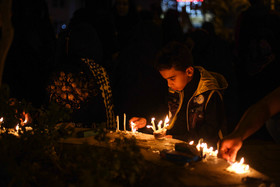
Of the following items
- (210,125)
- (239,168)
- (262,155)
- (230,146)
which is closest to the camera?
(239,168)

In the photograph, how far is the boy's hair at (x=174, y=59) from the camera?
11.5 feet

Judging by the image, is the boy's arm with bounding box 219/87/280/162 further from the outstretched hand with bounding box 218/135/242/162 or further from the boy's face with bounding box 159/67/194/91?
the boy's face with bounding box 159/67/194/91

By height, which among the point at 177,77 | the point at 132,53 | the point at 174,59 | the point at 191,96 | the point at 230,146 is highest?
the point at 132,53

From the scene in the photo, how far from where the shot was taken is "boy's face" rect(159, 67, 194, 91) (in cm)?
355

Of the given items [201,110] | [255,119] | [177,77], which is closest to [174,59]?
[177,77]

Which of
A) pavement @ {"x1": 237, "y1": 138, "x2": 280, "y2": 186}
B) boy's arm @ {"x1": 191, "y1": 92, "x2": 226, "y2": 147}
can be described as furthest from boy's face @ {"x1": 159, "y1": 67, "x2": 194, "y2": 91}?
pavement @ {"x1": 237, "y1": 138, "x2": 280, "y2": 186}

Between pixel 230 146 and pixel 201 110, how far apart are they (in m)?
1.15

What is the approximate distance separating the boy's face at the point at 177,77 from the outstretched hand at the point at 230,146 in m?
1.30

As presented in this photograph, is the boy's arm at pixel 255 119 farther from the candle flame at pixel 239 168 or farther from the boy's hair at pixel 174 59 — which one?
the boy's hair at pixel 174 59

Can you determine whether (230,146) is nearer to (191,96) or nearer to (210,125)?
(210,125)

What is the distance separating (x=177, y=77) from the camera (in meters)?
3.60

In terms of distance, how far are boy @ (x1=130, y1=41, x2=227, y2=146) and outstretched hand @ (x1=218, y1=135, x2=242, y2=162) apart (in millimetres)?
982

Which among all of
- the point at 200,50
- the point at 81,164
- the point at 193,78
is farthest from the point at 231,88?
the point at 81,164

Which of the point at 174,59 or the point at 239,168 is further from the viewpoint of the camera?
the point at 174,59
